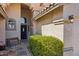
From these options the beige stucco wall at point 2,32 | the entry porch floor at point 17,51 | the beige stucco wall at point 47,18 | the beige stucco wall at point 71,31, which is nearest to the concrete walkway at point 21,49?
the entry porch floor at point 17,51

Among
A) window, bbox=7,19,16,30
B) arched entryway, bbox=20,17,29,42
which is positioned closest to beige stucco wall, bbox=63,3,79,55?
arched entryway, bbox=20,17,29,42

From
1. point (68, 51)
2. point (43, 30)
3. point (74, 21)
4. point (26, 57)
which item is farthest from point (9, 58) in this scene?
point (74, 21)

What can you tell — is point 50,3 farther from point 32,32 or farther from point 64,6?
point 32,32

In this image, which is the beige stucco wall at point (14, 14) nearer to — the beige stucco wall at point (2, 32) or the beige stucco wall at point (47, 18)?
the beige stucco wall at point (2, 32)

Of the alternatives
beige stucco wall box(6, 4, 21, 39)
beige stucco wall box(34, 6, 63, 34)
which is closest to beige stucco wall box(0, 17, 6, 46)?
beige stucco wall box(6, 4, 21, 39)

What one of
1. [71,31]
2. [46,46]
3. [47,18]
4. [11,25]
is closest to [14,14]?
[11,25]

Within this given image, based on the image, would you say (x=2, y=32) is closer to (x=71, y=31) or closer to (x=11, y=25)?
(x=11, y=25)

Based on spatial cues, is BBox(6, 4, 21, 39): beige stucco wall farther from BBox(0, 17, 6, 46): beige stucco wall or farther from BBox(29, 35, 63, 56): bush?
BBox(29, 35, 63, 56): bush

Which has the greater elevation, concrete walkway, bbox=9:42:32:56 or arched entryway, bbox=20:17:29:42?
arched entryway, bbox=20:17:29:42

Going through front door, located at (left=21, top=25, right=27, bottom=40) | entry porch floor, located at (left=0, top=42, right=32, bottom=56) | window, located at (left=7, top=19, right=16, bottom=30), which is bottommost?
entry porch floor, located at (left=0, top=42, right=32, bottom=56)

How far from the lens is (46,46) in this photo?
2258 millimetres

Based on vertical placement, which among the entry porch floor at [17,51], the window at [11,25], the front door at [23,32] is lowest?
the entry porch floor at [17,51]

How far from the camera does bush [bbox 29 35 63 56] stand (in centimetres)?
225

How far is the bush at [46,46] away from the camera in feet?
7.37
